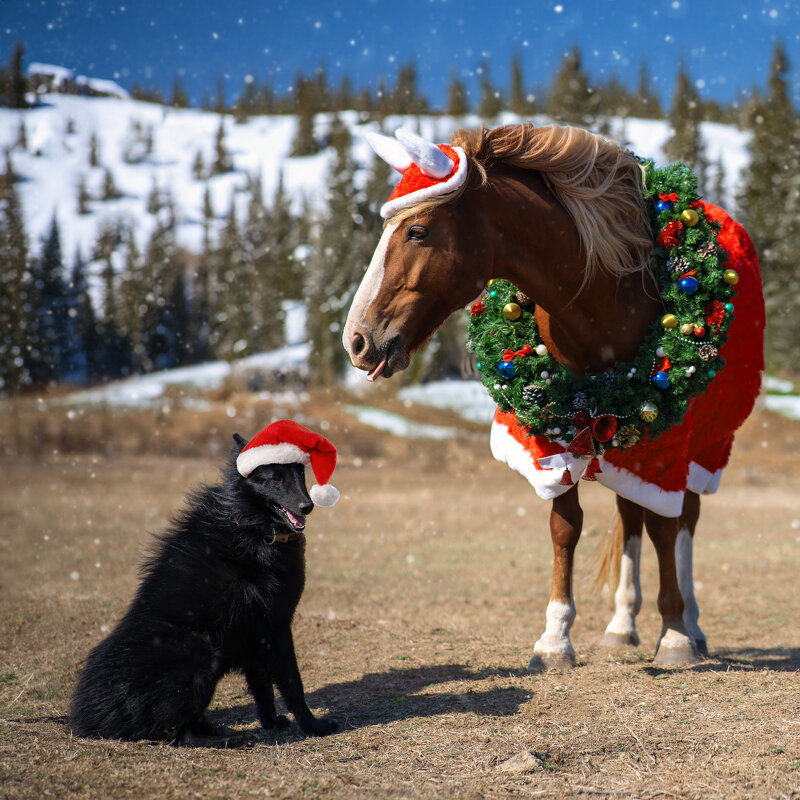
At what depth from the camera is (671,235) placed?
15.3 feet

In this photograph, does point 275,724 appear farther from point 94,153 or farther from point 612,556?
point 94,153

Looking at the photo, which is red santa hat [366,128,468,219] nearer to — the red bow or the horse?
the horse

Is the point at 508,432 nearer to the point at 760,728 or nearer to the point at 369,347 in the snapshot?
the point at 369,347

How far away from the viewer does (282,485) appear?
13.2 feet

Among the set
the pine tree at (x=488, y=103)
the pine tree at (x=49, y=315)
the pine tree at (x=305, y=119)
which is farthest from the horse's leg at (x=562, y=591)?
the pine tree at (x=305, y=119)

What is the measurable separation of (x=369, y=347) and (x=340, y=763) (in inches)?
72.0

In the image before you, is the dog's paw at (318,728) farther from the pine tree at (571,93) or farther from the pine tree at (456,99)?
the pine tree at (456,99)

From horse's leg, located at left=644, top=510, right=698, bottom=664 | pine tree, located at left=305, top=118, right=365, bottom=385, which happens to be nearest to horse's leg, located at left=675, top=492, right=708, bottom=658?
horse's leg, located at left=644, top=510, right=698, bottom=664

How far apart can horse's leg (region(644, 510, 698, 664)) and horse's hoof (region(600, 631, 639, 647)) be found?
709mm

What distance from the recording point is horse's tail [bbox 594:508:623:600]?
20.0 feet

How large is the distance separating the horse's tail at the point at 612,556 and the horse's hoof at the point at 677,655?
1.11 meters

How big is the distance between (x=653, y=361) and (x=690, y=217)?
0.90 metres

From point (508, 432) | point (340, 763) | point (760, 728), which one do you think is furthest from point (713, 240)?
point (340, 763)

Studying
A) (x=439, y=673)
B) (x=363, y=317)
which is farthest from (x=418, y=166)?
(x=439, y=673)
